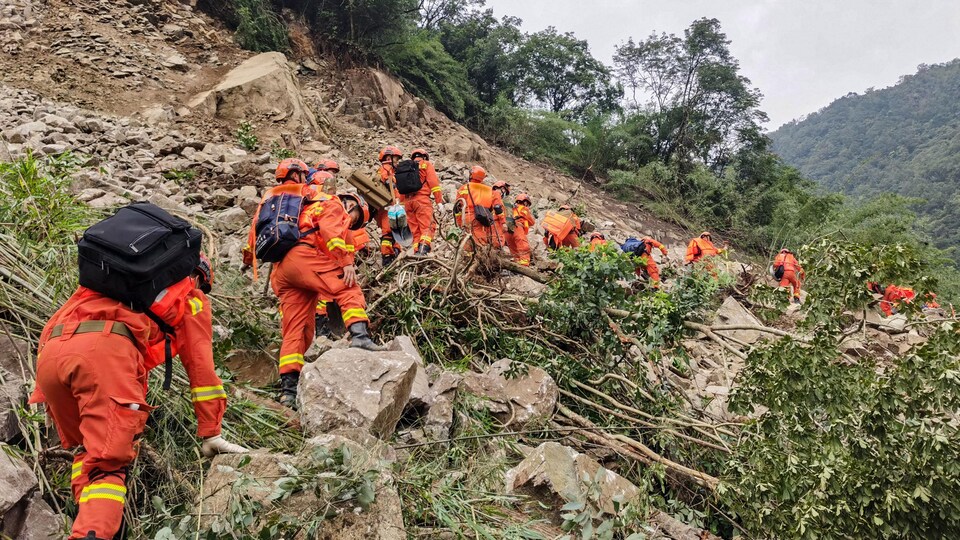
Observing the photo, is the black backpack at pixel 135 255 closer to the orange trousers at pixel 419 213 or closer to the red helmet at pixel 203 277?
the red helmet at pixel 203 277

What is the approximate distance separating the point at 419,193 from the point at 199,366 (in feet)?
13.1

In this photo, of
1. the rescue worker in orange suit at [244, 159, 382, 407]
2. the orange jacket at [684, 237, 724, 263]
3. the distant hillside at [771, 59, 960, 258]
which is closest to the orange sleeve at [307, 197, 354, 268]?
the rescue worker in orange suit at [244, 159, 382, 407]

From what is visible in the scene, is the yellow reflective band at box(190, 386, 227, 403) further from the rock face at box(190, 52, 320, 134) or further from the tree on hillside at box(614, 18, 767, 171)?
the tree on hillside at box(614, 18, 767, 171)

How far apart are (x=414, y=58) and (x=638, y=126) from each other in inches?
347

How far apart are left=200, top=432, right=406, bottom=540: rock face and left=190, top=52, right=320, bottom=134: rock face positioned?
28.7ft

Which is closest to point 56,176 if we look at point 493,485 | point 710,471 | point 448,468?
point 448,468

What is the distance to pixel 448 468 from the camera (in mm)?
2752

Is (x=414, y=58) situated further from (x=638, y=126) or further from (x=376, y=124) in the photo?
(x=638, y=126)

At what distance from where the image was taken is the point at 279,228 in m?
3.38

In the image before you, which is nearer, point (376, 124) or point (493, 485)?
point (493, 485)

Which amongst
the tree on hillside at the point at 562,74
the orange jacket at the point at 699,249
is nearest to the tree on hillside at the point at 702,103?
the tree on hillside at the point at 562,74

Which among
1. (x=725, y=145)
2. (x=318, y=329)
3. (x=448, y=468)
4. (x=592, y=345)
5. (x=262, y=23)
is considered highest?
(x=725, y=145)

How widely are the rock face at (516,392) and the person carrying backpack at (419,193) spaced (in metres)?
2.67

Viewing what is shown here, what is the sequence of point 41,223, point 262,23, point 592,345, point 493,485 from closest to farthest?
1. point 493,485
2. point 41,223
3. point 592,345
4. point 262,23
